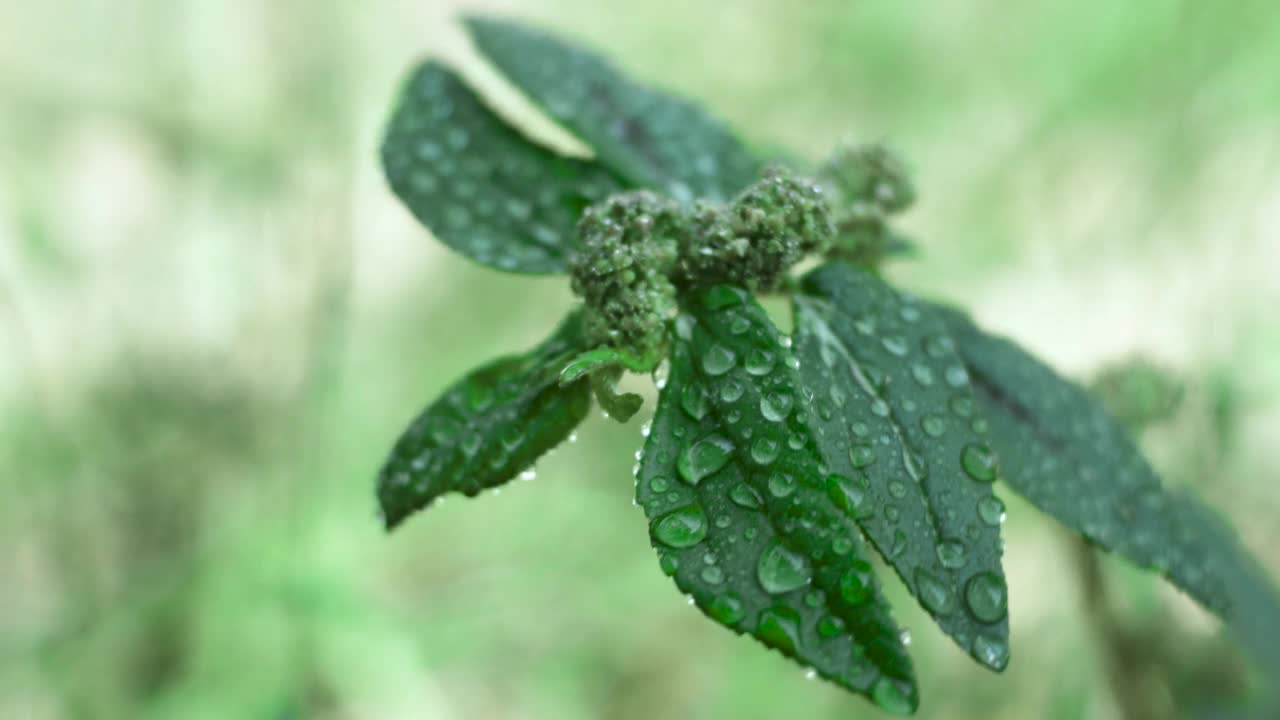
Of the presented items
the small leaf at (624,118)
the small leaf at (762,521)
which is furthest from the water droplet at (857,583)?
the small leaf at (624,118)

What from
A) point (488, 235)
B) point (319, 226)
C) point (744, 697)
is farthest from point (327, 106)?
point (488, 235)

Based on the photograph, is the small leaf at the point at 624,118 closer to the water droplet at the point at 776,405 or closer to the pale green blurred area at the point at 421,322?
the water droplet at the point at 776,405

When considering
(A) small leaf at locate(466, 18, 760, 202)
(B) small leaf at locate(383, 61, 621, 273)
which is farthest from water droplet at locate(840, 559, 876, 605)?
(A) small leaf at locate(466, 18, 760, 202)

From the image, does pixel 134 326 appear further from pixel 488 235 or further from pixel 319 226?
pixel 488 235

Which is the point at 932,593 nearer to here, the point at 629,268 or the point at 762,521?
the point at 762,521

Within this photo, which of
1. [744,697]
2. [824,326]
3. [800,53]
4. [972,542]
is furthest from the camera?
[800,53]

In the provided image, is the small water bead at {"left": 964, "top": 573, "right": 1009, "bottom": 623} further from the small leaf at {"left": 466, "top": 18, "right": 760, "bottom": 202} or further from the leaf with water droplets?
the small leaf at {"left": 466, "top": 18, "right": 760, "bottom": 202}

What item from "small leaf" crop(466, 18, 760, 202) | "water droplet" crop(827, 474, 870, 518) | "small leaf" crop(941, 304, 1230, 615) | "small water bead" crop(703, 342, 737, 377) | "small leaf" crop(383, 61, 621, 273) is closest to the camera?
"water droplet" crop(827, 474, 870, 518)

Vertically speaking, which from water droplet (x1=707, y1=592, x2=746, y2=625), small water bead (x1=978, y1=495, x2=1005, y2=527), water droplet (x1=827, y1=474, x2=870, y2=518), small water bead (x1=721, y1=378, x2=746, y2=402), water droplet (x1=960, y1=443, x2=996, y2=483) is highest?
water droplet (x1=960, y1=443, x2=996, y2=483)
